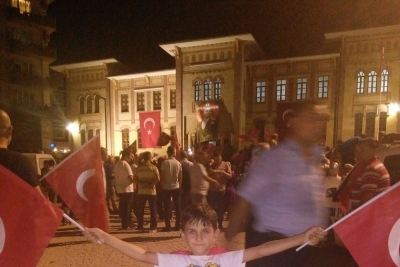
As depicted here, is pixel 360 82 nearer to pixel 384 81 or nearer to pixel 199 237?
pixel 384 81

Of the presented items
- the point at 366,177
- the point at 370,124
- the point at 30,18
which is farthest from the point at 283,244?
the point at 30,18

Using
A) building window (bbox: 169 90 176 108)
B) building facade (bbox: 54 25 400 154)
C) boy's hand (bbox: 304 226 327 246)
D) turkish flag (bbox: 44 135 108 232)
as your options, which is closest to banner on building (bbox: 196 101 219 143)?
building facade (bbox: 54 25 400 154)

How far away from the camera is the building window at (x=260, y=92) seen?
25.2 meters

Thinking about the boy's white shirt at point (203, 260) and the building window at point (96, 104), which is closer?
the boy's white shirt at point (203, 260)

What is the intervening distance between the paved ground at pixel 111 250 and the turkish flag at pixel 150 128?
8056 millimetres

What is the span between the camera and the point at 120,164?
7.85m

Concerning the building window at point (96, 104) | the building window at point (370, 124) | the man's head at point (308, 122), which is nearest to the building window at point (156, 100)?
the building window at point (96, 104)

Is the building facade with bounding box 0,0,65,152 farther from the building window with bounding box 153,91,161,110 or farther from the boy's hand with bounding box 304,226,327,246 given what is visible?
the boy's hand with bounding box 304,226,327,246

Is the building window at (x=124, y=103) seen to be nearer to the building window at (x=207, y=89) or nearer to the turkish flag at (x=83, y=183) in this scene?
the building window at (x=207, y=89)

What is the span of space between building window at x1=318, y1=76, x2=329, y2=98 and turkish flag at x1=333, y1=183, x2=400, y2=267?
22830mm

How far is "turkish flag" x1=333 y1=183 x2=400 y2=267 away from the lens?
2092mm

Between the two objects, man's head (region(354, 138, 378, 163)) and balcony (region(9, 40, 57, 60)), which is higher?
balcony (region(9, 40, 57, 60))

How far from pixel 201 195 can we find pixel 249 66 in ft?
63.1

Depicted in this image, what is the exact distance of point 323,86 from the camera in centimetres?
2356
